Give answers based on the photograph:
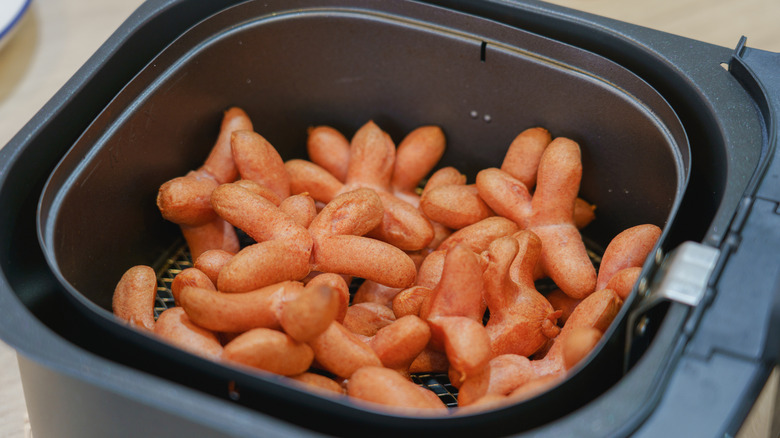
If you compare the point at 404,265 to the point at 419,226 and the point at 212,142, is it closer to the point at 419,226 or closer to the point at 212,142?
the point at 419,226

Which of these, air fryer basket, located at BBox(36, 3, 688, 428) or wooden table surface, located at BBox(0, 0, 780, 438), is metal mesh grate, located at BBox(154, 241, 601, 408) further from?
wooden table surface, located at BBox(0, 0, 780, 438)

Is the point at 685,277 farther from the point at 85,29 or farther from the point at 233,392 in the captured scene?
the point at 85,29

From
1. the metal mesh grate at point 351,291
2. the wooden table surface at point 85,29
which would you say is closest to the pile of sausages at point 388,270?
the metal mesh grate at point 351,291

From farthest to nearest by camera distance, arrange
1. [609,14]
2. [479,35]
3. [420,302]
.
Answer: [609,14], [479,35], [420,302]

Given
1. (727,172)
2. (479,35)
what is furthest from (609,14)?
(727,172)

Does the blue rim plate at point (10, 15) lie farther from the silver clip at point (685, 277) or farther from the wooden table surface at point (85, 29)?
the silver clip at point (685, 277)
